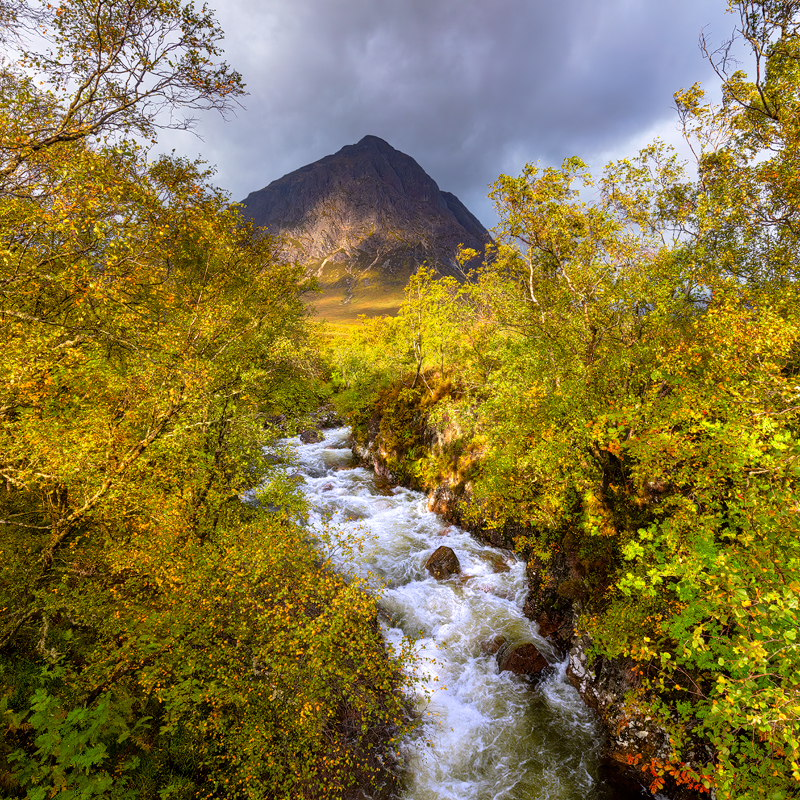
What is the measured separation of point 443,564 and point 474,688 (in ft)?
23.1

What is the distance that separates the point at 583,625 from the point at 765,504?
9.83m

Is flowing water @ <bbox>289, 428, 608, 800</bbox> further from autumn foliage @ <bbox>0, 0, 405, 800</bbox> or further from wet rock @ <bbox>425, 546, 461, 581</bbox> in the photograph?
autumn foliage @ <bbox>0, 0, 405, 800</bbox>

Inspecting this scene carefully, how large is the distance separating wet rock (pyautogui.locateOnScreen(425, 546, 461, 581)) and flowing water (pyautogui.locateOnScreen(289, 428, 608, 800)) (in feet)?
1.34

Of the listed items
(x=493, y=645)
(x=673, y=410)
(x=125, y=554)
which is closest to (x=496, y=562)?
(x=493, y=645)

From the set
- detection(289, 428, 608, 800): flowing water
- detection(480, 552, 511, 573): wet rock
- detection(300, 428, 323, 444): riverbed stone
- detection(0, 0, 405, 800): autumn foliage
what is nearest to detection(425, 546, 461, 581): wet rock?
detection(289, 428, 608, 800): flowing water

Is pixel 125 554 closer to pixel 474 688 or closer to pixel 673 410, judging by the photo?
pixel 474 688

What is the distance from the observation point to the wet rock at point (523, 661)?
51.2 feet

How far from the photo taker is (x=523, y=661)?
52.0 feet

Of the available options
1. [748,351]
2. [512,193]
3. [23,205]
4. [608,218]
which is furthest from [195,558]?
[608,218]

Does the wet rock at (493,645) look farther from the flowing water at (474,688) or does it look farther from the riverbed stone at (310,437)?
the riverbed stone at (310,437)

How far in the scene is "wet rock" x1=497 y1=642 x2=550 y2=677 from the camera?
51.2 ft

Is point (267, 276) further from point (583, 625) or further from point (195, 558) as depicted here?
point (583, 625)

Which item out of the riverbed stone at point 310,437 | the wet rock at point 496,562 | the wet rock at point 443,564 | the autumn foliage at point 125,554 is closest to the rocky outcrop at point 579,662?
the wet rock at point 496,562

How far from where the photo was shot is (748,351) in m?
8.99
